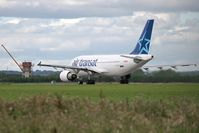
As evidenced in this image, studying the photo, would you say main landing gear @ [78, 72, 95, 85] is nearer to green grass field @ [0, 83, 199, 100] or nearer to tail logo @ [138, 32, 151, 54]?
tail logo @ [138, 32, 151, 54]

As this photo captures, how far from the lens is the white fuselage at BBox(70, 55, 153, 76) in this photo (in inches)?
3334

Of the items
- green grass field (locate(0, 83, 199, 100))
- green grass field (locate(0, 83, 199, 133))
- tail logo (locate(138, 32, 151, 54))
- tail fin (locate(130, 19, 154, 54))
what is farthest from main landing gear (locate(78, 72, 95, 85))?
green grass field (locate(0, 83, 199, 133))

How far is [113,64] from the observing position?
8794 centimetres

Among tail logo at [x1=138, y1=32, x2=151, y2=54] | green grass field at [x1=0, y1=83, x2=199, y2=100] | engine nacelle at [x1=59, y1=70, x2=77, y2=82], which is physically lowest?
green grass field at [x1=0, y1=83, x2=199, y2=100]

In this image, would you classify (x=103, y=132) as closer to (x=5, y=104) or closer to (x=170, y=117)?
(x=170, y=117)

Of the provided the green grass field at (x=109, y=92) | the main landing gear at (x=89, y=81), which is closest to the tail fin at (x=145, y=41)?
the main landing gear at (x=89, y=81)

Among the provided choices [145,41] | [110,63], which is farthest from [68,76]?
[145,41]

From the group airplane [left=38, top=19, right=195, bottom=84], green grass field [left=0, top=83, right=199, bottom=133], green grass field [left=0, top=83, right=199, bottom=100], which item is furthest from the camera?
airplane [left=38, top=19, right=195, bottom=84]

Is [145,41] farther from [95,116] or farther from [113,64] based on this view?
[95,116]

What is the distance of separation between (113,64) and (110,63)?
701 millimetres

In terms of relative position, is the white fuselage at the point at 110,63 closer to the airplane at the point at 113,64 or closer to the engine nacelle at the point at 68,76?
the airplane at the point at 113,64

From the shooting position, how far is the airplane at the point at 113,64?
277 feet

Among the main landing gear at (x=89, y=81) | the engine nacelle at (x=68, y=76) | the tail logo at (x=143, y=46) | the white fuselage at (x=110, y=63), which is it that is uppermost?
the tail logo at (x=143, y=46)

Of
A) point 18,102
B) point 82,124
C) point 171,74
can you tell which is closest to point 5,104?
point 18,102
